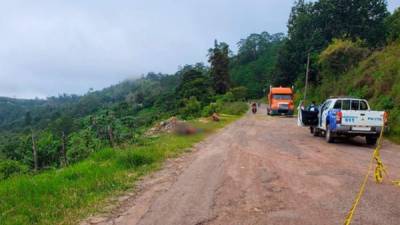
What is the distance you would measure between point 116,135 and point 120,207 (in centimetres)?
1736

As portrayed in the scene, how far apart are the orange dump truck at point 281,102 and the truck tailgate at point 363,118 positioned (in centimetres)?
2581

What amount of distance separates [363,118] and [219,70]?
68.4 metres

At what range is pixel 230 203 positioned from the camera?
7348 mm

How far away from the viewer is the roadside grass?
715cm

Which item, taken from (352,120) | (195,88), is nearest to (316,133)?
(352,120)

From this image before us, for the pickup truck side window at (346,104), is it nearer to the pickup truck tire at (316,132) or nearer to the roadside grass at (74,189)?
the pickup truck tire at (316,132)

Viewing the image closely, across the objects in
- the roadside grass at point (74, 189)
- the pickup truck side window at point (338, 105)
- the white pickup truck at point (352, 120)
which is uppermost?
the pickup truck side window at point (338, 105)

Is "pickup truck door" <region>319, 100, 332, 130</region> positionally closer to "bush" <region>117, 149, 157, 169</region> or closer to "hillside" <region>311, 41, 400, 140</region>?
"hillside" <region>311, 41, 400, 140</region>

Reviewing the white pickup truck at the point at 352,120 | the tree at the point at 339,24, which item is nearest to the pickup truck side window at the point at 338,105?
the white pickup truck at the point at 352,120

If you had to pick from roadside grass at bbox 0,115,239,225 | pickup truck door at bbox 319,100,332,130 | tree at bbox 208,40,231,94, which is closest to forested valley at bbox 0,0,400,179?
tree at bbox 208,40,231,94

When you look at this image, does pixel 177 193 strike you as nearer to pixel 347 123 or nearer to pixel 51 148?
pixel 347 123

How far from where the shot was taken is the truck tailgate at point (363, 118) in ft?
54.1

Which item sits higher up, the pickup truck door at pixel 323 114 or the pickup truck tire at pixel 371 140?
the pickup truck door at pixel 323 114

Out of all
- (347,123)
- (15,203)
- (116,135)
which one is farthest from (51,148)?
(15,203)
